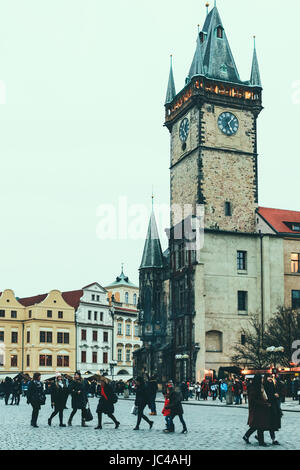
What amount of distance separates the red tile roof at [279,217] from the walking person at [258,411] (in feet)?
157

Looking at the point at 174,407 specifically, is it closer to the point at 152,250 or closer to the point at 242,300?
the point at 242,300

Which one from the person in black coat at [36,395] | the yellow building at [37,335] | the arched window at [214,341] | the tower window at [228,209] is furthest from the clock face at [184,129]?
the person in black coat at [36,395]

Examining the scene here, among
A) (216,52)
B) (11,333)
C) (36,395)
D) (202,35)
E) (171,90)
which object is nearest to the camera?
(36,395)

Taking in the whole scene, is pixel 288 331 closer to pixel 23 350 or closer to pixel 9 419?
pixel 9 419

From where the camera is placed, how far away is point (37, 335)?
86.0 m

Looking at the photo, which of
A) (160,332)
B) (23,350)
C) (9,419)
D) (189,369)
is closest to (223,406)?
(9,419)

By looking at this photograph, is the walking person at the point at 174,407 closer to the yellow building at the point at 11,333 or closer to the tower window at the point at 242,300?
the tower window at the point at 242,300

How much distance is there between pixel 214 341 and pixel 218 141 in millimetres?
17464

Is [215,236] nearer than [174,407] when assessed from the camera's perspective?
No

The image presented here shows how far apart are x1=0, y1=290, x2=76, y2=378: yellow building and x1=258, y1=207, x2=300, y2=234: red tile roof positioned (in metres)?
31.6

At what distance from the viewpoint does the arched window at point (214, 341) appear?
60.7m

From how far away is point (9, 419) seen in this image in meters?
26.6

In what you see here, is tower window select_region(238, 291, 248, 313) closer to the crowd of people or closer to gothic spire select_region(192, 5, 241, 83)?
gothic spire select_region(192, 5, 241, 83)

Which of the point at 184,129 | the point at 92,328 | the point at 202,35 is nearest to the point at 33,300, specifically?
the point at 92,328
